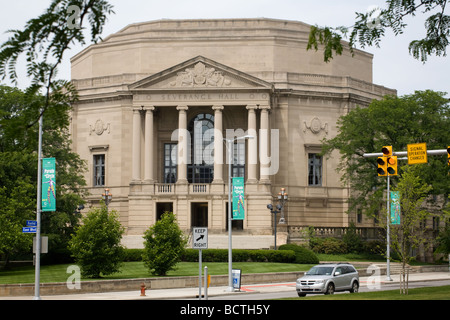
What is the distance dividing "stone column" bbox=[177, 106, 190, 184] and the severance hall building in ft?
0.36

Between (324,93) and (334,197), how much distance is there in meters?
10.3

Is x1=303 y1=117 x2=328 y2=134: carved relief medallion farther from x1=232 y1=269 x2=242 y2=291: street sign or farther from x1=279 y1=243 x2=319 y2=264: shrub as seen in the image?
x1=232 y1=269 x2=242 y2=291: street sign

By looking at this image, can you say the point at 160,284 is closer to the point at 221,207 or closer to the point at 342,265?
the point at 342,265

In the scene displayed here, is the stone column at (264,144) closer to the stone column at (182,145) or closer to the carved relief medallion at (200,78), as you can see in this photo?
the carved relief medallion at (200,78)

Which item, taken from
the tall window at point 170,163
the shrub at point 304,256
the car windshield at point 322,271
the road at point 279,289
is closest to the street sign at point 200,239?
the road at point 279,289

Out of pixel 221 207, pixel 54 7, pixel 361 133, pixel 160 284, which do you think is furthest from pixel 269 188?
pixel 54 7

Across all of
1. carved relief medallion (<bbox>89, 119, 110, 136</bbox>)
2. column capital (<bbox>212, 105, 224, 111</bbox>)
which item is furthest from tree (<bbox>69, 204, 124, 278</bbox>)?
carved relief medallion (<bbox>89, 119, 110, 136</bbox>)

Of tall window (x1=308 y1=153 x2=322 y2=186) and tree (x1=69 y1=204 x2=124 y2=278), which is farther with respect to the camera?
tall window (x1=308 y1=153 x2=322 y2=186)

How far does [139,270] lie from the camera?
49344mm

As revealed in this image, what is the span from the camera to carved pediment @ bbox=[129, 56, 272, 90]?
70.0m

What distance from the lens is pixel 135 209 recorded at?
229 feet

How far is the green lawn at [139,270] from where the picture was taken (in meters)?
43.9

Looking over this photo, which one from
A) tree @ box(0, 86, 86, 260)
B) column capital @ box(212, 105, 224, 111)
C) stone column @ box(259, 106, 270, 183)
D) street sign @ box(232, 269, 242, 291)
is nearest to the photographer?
street sign @ box(232, 269, 242, 291)

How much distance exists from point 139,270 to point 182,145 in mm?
22657
